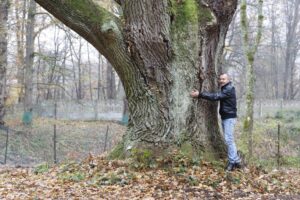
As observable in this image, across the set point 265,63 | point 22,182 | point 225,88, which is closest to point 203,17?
point 225,88

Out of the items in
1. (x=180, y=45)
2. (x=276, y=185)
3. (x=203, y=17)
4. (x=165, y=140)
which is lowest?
(x=276, y=185)

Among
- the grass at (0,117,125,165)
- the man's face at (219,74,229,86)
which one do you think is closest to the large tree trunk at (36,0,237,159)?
the man's face at (219,74,229,86)

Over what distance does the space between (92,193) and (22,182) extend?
1708mm

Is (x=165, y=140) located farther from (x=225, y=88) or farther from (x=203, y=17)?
(x=203, y=17)

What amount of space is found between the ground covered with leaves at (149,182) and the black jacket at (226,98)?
969 millimetres

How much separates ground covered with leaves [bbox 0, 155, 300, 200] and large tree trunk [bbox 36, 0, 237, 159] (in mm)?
487

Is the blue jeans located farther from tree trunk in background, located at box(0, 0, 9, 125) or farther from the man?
tree trunk in background, located at box(0, 0, 9, 125)

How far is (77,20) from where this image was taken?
729cm

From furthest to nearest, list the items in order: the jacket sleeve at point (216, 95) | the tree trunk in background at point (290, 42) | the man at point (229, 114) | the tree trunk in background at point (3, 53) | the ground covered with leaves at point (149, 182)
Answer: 1. the tree trunk in background at point (290, 42)
2. the tree trunk in background at point (3, 53)
3. the man at point (229, 114)
4. the jacket sleeve at point (216, 95)
5. the ground covered with leaves at point (149, 182)

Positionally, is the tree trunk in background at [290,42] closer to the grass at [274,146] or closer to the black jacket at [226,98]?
the grass at [274,146]

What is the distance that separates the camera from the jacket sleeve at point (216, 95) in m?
7.55

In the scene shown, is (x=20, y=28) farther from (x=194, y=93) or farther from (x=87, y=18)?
(x=194, y=93)

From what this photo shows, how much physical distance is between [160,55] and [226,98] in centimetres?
146

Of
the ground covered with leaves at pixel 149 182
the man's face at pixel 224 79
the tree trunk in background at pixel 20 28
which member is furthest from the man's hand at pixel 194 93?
the tree trunk in background at pixel 20 28
